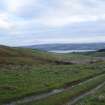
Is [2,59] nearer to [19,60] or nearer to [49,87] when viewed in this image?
[19,60]

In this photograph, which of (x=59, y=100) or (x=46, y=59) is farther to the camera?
(x=46, y=59)

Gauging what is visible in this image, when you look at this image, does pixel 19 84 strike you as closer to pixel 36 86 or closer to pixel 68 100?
pixel 36 86

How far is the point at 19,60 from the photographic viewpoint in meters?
127

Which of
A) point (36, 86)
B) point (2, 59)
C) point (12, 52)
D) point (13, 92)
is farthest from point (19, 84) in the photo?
point (12, 52)

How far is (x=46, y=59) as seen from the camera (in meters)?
148

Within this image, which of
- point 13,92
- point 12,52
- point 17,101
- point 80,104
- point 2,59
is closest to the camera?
point 80,104

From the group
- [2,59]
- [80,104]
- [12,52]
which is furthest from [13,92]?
[12,52]

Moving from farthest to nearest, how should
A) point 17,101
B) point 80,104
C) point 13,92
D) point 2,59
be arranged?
point 2,59 → point 13,92 → point 17,101 → point 80,104

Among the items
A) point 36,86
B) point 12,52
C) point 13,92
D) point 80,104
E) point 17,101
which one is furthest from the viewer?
point 12,52

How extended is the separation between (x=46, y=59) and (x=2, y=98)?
105039mm

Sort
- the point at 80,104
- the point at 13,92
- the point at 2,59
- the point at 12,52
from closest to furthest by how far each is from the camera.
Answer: the point at 80,104 → the point at 13,92 → the point at 2,59 → the point at 12,52

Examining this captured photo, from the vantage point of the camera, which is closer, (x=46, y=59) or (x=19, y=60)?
(x=19, y=60)

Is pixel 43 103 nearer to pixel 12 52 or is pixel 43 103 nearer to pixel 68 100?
pixel 68 100

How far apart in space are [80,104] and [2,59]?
288 ft
